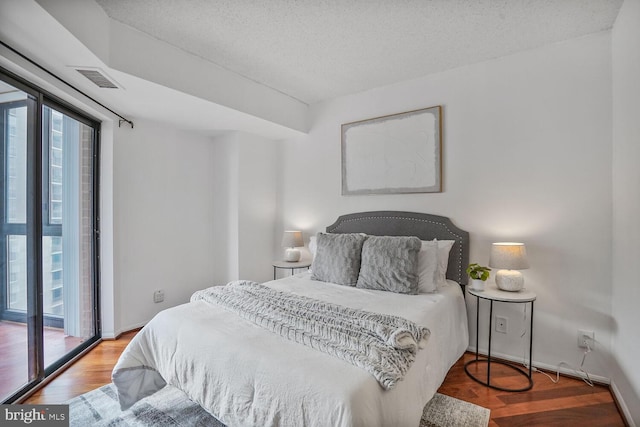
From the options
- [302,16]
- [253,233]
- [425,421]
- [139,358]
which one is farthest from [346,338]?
[253,233]

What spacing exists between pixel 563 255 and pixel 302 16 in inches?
103

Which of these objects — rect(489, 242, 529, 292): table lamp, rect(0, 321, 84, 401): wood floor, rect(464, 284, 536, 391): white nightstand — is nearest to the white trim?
rect(0, 321, 84, 401): wood floor

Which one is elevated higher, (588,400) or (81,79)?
(81,79)

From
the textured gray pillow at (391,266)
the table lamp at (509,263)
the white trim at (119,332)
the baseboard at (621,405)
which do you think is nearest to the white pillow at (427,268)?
the textured gray pillow at (391,266)

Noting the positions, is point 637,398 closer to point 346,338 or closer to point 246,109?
point 346,338

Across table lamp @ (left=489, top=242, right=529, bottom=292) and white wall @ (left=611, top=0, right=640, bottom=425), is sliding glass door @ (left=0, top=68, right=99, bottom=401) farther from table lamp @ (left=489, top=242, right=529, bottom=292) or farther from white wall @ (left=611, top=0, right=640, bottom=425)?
white wall @ (left=611, top=0, right=640, bottom=425)

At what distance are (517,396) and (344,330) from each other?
4.90 feet

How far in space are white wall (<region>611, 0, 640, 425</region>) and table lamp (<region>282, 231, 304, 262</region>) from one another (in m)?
2.72

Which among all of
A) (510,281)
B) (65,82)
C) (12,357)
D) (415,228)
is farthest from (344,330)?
(65,82)

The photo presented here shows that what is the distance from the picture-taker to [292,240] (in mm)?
3572

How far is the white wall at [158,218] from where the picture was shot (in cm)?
311

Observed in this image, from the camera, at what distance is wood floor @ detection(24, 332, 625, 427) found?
73.2 inches

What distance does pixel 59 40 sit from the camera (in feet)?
5.84

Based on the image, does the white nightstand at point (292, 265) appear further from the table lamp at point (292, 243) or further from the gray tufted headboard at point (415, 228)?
the gray tufted headboard at point (415, 228)
